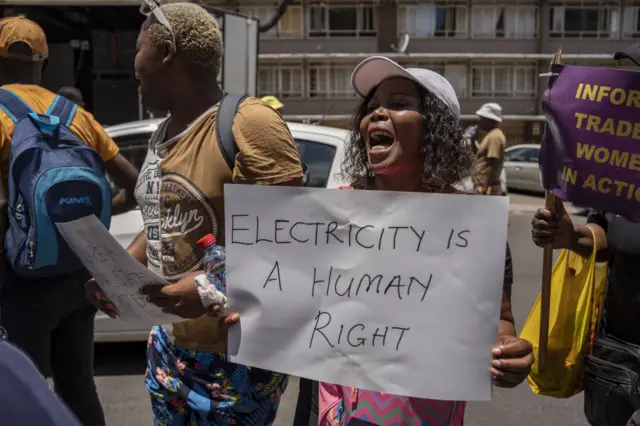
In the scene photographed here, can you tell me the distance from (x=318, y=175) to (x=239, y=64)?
3.77 metres

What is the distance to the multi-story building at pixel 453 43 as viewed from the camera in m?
37.0

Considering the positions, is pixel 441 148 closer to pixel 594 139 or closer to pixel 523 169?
pixel 594 139

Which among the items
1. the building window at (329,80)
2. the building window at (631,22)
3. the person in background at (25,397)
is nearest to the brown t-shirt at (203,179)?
the person in background at (25,397)

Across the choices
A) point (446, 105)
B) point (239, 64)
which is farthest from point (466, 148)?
point (239, 64)

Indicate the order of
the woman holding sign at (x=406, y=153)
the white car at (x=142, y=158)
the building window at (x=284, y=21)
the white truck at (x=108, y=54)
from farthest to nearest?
1. the building window at (x=284, y=21)
2. the white truck at (x=108, y=54)
3. the white car at (x=142, y=158)
4. the woman holding sign at (x=406, y=153)

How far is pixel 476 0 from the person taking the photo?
3769cm

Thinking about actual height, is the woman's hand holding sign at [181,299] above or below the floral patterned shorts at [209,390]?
above

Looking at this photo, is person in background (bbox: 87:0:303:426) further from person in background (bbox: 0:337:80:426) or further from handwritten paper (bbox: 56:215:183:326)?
person in background (bbox: 0:337:80:426)

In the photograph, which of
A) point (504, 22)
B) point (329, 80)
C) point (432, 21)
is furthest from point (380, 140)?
point (504, 22)

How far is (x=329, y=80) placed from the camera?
122 ft

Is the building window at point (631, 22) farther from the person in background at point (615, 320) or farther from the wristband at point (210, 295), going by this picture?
the wristband at point (210, 295)

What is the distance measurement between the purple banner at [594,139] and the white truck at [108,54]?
6591 mm

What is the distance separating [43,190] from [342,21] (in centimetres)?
3598

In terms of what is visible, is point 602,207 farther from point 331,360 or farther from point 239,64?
point 239,64
